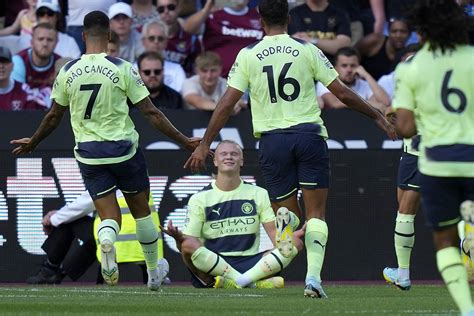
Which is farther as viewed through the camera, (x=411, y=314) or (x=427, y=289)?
(x=427, y=289)

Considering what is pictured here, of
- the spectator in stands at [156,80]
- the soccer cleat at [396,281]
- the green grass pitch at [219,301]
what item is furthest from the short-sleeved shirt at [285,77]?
the spectator in stands at [156,80]

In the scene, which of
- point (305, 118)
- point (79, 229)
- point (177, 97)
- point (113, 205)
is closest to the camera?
point (305, 118)

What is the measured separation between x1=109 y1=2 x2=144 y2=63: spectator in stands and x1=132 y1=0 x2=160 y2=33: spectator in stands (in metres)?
0.52

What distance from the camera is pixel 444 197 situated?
7664mm

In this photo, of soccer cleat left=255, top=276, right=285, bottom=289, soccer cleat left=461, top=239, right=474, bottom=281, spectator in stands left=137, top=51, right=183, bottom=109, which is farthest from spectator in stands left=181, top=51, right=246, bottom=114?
soccer cleat left=461, top=239, right=474, bottom=281

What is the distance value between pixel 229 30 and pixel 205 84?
1639 millimetres

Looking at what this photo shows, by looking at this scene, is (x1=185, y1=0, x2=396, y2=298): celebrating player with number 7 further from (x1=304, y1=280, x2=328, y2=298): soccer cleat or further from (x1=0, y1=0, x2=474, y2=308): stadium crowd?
(x1=0, y1=0, x2=474, y2=308): stadium crowd

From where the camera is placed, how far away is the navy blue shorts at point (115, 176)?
11414 millimetres

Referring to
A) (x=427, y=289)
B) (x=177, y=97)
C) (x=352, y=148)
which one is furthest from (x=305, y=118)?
(x=177, y=97)

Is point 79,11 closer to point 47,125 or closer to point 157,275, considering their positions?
point 47,125

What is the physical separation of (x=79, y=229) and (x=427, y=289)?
4.00 meters

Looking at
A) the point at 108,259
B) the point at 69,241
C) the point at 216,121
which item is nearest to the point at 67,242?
the point at 69,241

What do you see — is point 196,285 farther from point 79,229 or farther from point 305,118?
point 305,118

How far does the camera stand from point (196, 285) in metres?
13.5
